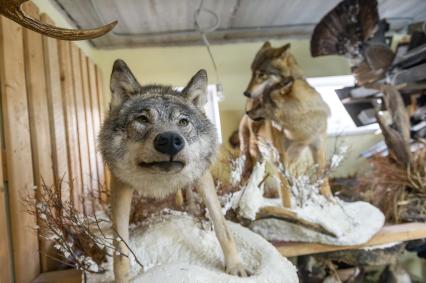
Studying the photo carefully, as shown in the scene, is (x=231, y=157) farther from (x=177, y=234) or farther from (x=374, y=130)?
(x=374, y=130)

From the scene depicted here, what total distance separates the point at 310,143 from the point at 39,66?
4.36ft

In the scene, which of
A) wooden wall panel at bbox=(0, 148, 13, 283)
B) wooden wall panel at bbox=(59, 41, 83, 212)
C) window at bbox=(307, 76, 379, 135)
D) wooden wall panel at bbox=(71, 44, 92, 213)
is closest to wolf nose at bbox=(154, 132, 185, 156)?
wooden wall panel at bbox=(0, 148, 13, 283)

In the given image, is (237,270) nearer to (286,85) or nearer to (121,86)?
(121,86)

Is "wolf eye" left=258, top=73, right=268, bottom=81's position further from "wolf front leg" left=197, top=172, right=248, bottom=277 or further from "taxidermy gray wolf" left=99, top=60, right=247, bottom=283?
"wolf front leg" left=197, top=172, right=248, bottom=277

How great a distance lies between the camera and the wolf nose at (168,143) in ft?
2.58

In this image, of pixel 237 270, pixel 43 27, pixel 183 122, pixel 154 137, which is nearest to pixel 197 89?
pixel 183 122

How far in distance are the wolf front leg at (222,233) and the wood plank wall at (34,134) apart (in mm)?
434

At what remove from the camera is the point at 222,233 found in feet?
3.42

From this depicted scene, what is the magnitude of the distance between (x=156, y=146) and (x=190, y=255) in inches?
19.7

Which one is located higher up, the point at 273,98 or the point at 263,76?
the point at 263,76

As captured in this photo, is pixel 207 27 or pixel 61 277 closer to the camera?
pixel 61 277

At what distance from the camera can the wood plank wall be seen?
1114 millimetres

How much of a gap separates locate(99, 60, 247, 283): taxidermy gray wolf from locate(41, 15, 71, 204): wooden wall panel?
22.1 inches

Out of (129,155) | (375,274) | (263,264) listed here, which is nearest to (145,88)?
(129,155)
